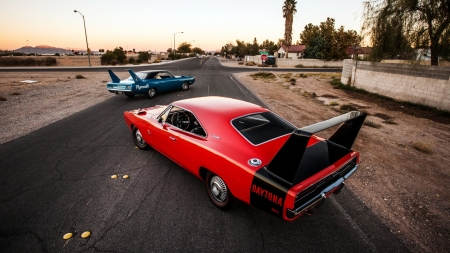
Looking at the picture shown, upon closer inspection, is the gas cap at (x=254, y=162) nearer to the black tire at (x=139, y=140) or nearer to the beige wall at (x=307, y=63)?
the black tire at (x=139, y=140)

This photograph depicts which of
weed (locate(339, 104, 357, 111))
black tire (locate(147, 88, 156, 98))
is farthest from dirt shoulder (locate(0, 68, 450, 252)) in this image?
black tire (locate(147, 88, 156, 98))

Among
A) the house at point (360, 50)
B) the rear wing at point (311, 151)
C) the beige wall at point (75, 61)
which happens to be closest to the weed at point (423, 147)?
the rear wing at point (311, 151)

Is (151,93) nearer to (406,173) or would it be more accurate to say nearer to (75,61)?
(406,173)

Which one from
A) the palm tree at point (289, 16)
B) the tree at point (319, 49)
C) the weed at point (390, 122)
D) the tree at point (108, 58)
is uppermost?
the palm tree at point (289, 16)

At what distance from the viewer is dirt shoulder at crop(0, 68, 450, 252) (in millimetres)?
3276

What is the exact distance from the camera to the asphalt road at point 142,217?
2.83 m

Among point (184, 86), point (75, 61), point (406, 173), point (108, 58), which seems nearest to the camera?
point (406, 173)

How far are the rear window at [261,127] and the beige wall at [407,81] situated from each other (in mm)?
9768

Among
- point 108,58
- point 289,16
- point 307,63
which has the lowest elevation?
point 307,63

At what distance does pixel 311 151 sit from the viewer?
127 inches

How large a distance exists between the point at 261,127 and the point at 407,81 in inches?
443

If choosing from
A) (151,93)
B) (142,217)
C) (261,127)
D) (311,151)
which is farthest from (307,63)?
(142,217)

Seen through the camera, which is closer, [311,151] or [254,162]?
[254,162]

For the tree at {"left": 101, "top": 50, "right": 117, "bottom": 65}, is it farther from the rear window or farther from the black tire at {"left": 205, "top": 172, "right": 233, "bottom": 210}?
the black tire at {"left": 205, "top": 172, "right": 233, "bottom": 210}
